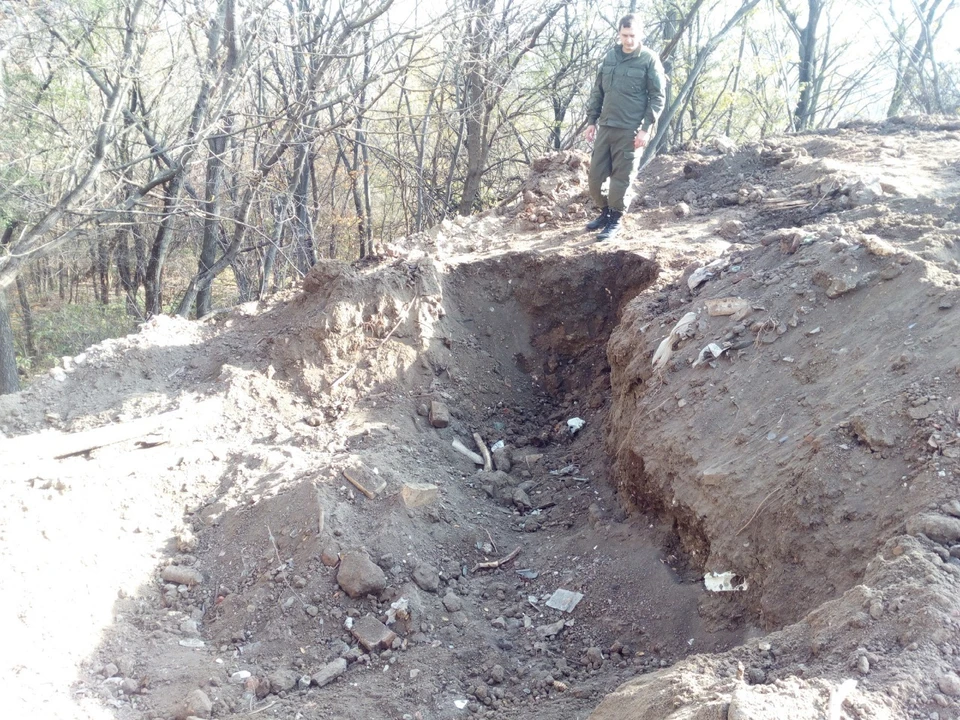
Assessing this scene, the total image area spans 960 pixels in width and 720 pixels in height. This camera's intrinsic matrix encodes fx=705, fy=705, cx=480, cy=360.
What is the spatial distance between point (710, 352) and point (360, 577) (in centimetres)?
241

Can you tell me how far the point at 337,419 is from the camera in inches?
203

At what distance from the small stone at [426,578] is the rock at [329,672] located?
1.93ft

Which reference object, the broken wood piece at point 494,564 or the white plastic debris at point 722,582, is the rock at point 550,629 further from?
the white plastic debris at point 722,582

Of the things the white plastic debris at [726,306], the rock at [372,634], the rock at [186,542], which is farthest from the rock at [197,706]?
the white plastic debris at [726,306]

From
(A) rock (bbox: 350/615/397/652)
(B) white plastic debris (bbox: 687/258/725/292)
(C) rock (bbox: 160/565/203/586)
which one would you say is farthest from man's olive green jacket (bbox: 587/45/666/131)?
(C) rock (bbox: 160/565/203/586)

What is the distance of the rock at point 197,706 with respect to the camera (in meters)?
3.13

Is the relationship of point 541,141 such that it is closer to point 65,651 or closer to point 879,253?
point 879,253

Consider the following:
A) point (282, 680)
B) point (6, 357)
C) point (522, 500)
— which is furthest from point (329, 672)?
point (6, 357)

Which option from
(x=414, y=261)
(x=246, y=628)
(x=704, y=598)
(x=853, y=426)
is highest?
(x=414, y=261)

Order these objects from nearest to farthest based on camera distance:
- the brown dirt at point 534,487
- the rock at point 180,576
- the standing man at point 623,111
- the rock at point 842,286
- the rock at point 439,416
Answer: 1. the brown dirt at point 534,487
2. the rock at point 180,576
3. the rock at point 842,286
4. the rock at point 439,416
5. the standing man at point 623,111

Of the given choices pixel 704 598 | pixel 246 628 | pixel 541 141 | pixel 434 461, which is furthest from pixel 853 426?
pixel 541 141

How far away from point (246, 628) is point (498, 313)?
133 inches

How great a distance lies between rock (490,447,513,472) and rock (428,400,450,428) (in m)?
0.42

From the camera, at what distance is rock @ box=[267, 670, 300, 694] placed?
3.34m
